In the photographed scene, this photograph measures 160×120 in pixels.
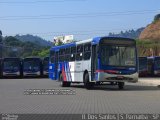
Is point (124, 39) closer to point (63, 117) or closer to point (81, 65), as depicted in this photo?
point (81, 65)

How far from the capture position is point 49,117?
45.6 feet

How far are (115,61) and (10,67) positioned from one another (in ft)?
102

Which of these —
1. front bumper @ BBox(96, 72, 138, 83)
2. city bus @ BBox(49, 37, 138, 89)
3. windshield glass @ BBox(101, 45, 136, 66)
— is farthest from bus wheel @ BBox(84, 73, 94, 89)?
windshield glass @ BBox(101, 45, 136, 66)

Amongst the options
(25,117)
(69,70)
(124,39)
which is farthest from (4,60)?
(25,117)

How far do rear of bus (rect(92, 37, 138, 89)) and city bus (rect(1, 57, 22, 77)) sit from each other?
30191 mm

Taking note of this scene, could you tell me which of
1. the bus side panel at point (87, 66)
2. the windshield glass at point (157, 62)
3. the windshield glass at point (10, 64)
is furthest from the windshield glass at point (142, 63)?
the bus side panel at point (87, 66)

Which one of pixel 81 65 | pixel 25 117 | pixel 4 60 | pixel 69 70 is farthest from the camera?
pixel 4 60

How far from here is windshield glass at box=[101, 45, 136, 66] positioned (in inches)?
1123

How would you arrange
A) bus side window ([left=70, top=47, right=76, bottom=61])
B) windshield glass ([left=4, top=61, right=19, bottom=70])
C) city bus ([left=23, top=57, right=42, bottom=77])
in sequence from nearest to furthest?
bus side window ([left=70, top=47, right=76, bottom=61]) → windshield glass ([left=4, top=61, right=19, bottom=70]) → city bus ([left=23, top=57, right=42, bottom=77])

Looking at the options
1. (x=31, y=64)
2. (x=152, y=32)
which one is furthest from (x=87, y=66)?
(x=152, y=32)

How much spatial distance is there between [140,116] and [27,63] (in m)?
45.7

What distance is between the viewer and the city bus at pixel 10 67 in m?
57.9

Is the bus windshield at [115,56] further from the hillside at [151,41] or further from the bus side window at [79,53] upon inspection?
the hillside at [151,41]

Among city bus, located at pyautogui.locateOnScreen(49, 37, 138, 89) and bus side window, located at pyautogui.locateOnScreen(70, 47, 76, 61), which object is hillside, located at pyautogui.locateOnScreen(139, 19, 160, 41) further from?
city bus, located at pyautogui.locateOnScreen(49, 37, 138, 89)
